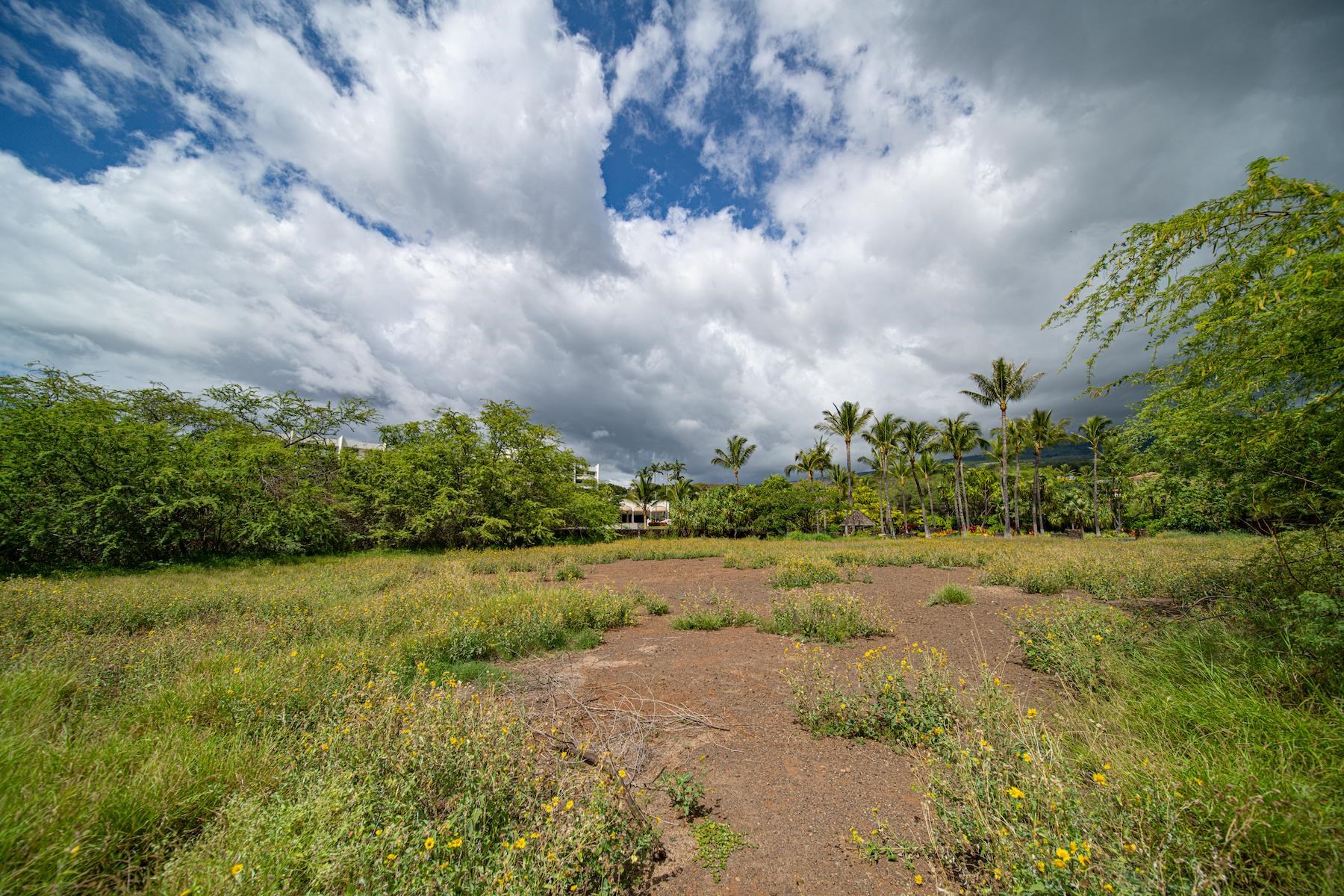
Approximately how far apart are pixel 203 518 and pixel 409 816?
19673mm

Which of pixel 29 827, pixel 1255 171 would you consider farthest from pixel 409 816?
pixel 1255 171

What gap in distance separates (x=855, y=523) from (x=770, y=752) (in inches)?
1715

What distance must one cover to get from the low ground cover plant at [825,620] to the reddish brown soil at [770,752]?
278mm

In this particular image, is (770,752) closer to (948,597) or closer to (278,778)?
(278,778)

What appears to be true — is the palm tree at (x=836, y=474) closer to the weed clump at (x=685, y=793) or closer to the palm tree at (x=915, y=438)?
the palm tree at (x=915, y=438)

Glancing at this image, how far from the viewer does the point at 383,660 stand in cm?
502

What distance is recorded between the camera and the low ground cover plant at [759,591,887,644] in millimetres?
6766

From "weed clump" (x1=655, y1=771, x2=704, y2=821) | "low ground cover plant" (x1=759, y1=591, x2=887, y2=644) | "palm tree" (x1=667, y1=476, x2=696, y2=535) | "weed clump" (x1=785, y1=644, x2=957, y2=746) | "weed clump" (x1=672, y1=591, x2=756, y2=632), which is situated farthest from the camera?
"palm tree" (x1=667, y1=476, x2=696, y2=535)

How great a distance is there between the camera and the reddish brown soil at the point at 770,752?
2.51 metres

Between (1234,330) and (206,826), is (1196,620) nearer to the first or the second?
(1234,330)

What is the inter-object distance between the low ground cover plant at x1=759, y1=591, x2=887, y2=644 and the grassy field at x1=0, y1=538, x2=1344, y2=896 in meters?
2.01

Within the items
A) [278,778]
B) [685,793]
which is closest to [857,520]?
[685,793]

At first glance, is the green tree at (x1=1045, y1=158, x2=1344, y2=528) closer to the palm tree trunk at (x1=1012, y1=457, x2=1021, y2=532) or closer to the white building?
the palm tree trunk at (x1=1012, y1=457, x2=1021, y2=532)

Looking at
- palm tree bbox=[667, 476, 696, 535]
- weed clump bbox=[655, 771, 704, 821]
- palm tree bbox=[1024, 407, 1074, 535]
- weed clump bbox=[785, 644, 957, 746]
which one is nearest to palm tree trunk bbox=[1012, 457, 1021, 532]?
palm tree bbox=[1024, 407, 1074, 535]
